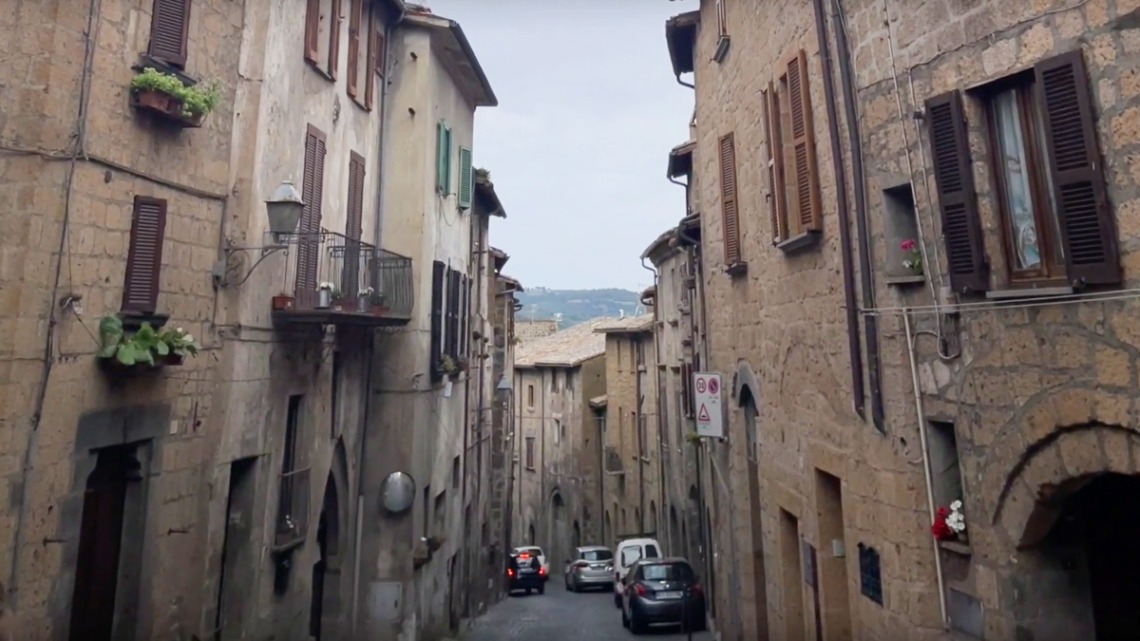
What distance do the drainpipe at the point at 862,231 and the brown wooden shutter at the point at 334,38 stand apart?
7.84 meters

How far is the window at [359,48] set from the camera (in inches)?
496

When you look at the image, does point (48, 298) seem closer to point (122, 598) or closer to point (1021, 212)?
point (122, 598)

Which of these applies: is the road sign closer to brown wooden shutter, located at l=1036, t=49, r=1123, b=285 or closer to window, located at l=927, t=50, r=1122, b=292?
window, located at l=927, t=50, r=1122, b=292

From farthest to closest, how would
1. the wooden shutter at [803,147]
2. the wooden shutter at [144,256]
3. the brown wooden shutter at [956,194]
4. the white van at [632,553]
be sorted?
the white van at [632,553], the wooden shutter at [803,147], the wooden shutter at [144,256], the brown wooden shutter at [956,194]

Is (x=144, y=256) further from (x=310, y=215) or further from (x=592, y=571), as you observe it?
(x=592, y=571)

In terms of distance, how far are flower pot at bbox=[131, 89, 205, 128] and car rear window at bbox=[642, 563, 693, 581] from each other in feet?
48.5

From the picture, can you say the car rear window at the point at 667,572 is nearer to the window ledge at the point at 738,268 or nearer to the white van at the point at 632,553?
the white van at the point at 632,553

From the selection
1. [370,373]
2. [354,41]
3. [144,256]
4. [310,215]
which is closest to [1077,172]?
[144,256]

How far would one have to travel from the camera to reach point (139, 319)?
758 cm

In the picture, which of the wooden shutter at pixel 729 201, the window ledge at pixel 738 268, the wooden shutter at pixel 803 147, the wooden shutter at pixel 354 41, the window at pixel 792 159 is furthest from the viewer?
the wooden shutter at pixel 354 41

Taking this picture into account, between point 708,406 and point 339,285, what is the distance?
5.85 meters

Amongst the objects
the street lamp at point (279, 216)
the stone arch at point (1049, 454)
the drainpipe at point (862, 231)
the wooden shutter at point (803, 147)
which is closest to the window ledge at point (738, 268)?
the wooden shutter at point (803, 147)

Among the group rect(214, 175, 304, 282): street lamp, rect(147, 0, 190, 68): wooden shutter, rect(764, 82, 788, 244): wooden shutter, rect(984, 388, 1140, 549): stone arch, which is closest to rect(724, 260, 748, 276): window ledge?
rect(764, 82, 788, 244): wooden shutter

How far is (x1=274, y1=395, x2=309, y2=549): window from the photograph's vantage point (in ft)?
34.4
